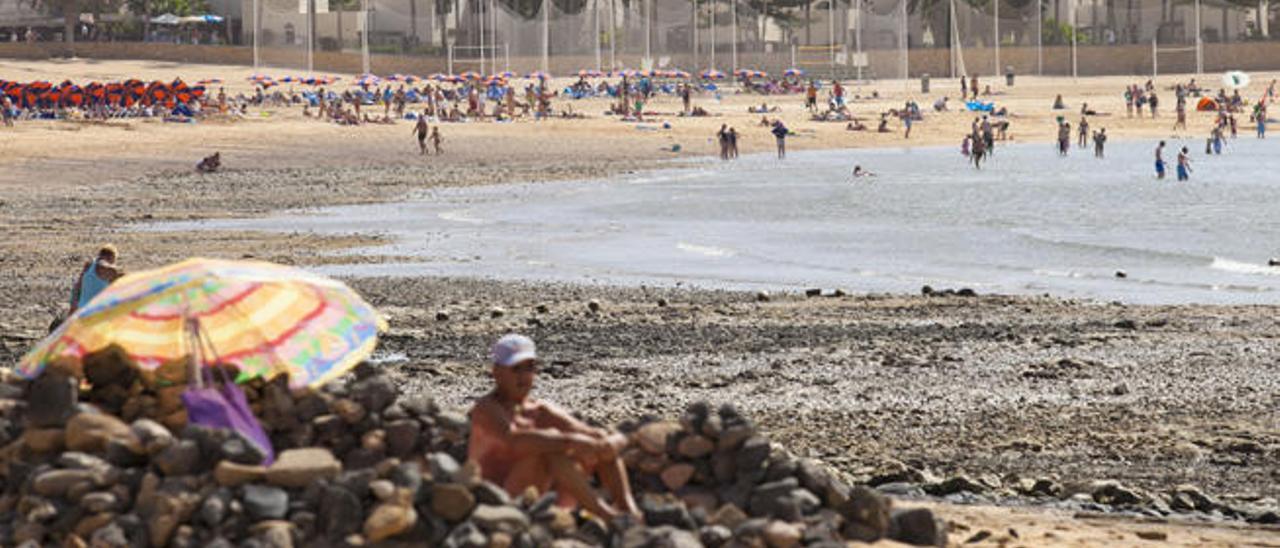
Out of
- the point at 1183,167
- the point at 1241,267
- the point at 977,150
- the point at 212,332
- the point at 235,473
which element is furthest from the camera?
the point at 977,150

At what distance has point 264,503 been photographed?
26.0 ft

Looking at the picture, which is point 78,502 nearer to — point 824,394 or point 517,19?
point 824,394

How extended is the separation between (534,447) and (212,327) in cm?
160

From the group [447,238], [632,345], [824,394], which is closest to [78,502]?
[824,394]

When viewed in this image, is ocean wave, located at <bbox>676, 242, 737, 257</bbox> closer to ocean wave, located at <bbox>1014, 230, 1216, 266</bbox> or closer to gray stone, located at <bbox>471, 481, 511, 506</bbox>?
ocean wave, located at <bbox>1014, 230, 1216, 266</bbox>

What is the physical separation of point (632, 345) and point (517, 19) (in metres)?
87.8

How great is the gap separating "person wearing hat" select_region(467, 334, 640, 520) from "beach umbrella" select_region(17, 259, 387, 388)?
3.12ft

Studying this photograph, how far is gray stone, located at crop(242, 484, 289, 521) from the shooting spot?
7.91m

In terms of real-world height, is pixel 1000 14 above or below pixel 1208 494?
above

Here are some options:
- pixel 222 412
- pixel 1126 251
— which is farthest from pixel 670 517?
pixel 1126 251

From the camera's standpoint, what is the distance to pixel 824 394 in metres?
16.6

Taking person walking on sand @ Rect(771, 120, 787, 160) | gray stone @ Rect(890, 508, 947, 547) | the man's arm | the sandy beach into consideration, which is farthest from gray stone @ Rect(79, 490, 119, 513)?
person walking on sand @ Rect(771, 120, 787, 160)

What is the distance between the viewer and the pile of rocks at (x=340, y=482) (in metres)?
7.93

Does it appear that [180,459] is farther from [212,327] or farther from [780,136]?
[780,136]
